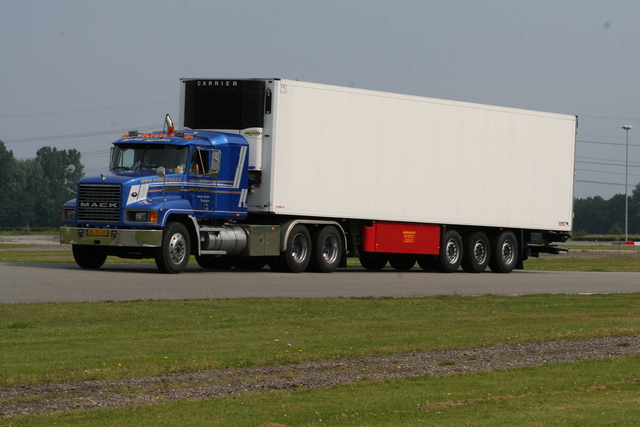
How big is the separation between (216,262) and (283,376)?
727 inches

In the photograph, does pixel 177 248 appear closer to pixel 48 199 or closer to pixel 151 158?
pixel 151 158

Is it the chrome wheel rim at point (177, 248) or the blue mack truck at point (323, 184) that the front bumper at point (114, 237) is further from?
the chrome wheel rim at point (177, 248)

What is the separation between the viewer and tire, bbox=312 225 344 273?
27562 millimetres

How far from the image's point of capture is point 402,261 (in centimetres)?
3259

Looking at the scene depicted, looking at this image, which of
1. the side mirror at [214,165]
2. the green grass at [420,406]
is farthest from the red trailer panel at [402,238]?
the green grass at [420,406]

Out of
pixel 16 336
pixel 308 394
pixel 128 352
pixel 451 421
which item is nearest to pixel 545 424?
pixel 451 421

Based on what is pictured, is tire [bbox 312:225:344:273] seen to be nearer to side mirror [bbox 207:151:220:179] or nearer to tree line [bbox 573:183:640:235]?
side mirror [bbox 207:151:220:179]

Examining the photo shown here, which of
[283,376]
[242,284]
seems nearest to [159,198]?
[242,284]

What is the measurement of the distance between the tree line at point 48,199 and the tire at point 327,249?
216ft

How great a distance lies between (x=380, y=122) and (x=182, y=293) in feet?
35.0

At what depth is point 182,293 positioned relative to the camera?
63.9 feet

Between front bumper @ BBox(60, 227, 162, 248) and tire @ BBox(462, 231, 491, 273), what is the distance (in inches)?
426

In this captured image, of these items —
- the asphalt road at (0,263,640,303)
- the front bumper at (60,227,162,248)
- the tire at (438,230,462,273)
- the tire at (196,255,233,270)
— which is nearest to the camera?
the asphalt road at (0,263,640,303)

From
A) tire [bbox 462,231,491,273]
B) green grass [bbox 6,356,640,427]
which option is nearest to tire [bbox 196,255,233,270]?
tire [bbox 462,231,491,273]
